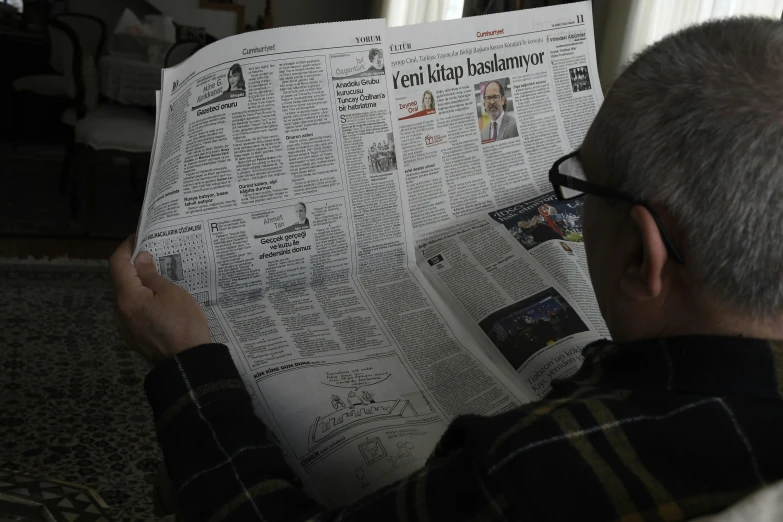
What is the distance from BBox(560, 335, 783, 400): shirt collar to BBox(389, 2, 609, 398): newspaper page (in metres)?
0.27

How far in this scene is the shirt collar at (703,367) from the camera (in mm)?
411

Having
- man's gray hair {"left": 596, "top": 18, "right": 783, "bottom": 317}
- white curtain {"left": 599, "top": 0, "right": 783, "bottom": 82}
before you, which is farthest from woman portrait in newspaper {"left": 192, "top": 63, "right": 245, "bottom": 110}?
white curtain {"left": 599, "top": 0, "right": 783, "bottom": 82}

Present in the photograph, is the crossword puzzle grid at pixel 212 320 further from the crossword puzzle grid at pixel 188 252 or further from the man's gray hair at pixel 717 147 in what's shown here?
the man's gray hair at pixel 717 147

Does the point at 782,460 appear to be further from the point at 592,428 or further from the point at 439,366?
the point at 439,366

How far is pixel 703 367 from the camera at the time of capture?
1.39 feet

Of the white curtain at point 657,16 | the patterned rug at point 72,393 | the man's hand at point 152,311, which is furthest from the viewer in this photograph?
the white curtain at point 657,16

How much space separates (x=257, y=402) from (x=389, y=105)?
1.24 feet

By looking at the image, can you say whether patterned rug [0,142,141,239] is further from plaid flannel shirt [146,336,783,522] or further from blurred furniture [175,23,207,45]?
plaid flannel shirt [146,336,783,522]

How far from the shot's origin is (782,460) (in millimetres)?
373

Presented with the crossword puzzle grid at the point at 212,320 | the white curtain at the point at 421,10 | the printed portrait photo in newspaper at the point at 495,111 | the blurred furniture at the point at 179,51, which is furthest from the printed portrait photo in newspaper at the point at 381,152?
the blurred furniture at the point at 179,51

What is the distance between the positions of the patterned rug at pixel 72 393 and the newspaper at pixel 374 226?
861 mm

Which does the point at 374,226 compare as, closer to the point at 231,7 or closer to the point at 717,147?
the point at 717,147

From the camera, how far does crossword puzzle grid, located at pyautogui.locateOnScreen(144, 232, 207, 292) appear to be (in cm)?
71

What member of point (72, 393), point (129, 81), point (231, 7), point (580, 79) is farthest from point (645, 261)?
point (231, 7)
